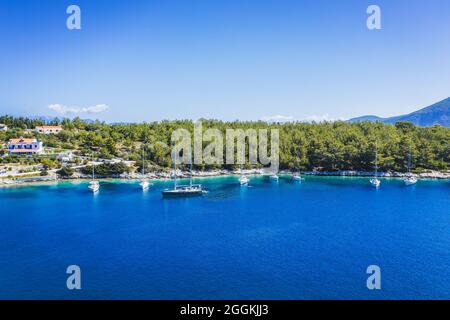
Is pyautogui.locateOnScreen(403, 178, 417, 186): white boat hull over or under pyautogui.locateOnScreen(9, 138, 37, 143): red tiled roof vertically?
under

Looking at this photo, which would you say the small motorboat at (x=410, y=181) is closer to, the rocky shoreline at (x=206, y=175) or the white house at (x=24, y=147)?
the rocky shoreline at (x=206, y=175)

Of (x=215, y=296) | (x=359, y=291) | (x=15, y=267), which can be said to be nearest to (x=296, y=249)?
(x=359, y=291)
